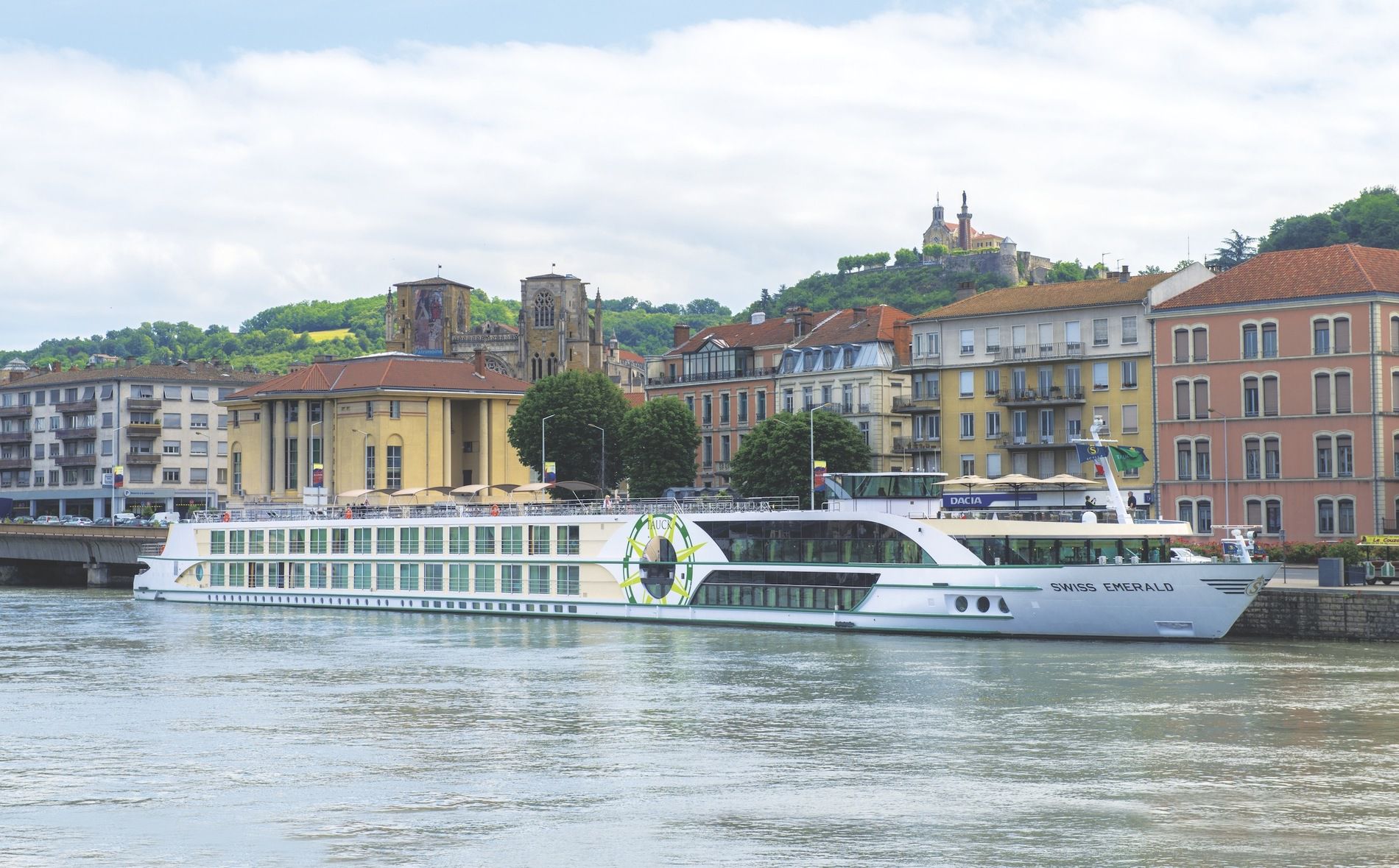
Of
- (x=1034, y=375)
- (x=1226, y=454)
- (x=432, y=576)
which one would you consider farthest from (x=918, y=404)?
(x=432, y=576)

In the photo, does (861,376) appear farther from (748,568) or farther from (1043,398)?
(748,568)

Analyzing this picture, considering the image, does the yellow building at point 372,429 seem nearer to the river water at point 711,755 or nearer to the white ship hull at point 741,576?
the white ship hull at point 741,576

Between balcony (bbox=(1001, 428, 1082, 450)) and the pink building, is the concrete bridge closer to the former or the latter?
balcony (bbox=(1001, 428, 1082, 450))

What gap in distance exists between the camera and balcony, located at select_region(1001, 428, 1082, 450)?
86.1m

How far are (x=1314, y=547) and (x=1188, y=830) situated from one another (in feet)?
139

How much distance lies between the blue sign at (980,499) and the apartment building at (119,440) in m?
78.5

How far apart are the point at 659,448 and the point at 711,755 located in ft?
216

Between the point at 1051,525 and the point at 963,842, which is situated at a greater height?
the point at 1051,525

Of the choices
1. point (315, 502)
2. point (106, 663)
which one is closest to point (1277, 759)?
point (106, 663)

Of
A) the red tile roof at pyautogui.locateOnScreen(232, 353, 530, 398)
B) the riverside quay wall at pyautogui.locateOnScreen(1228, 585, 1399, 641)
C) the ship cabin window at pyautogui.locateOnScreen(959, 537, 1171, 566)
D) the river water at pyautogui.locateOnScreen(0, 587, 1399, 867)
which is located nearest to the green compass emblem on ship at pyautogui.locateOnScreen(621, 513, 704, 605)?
the river water at pyautogui.locateOnScreen(0, 587, 1399, 867)

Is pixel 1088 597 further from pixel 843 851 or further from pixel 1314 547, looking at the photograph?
pixel 843 851

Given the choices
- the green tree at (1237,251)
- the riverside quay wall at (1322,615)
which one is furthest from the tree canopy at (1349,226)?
the riverside quay wall at (1322,615)

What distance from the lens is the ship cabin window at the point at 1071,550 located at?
52.3 meters

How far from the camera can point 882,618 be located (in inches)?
2179
